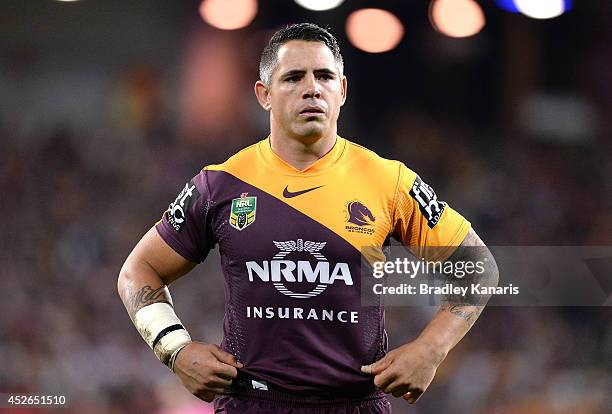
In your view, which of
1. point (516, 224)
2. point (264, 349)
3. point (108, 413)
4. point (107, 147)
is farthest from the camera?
point (107, 147)

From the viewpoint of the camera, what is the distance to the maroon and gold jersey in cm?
314

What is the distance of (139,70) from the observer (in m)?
8.86

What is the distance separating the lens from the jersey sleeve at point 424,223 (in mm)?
3264

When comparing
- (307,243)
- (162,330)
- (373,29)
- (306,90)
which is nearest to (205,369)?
(162,330)

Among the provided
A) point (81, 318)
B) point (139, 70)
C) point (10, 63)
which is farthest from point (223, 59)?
point (81, 318)

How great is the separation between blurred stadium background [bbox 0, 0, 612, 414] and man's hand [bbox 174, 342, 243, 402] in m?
4.16

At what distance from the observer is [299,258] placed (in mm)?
3176

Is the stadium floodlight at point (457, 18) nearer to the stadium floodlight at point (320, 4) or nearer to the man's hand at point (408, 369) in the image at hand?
the stadium floodlight at point (320, 4)

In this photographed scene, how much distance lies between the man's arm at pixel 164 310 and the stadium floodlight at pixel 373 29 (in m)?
5.39

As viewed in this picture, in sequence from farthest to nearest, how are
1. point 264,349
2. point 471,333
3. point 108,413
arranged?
1. point 471,333
2. point 108,413
3. point 264,349

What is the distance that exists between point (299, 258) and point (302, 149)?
0.44 m

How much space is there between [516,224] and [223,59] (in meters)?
3.22

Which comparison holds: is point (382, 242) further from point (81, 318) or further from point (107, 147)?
point (107, 147)

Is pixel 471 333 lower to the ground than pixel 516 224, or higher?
lower
